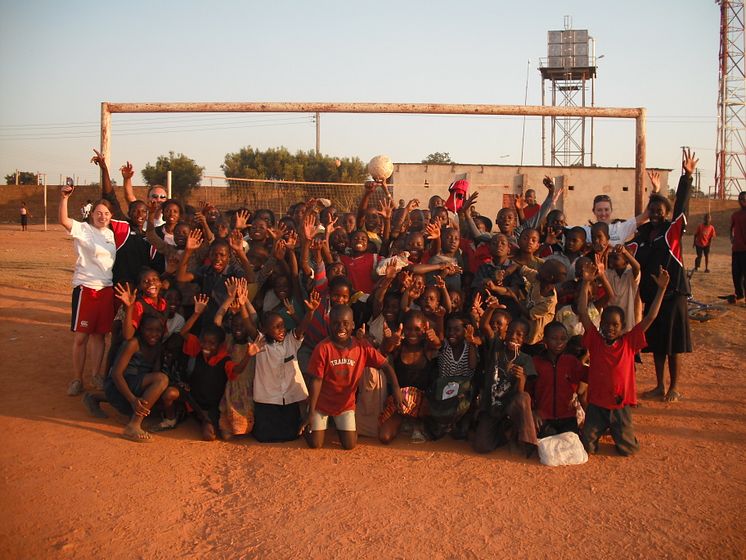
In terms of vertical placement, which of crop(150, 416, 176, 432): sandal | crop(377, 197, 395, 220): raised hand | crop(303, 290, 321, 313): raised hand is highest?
crop(377, 197, 395, 220): raised hand

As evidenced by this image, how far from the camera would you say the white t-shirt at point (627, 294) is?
569cm

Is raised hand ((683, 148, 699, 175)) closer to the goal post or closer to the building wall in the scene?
the goal post

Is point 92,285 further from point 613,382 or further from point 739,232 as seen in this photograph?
point 739,232

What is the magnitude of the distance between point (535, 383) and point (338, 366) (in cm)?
151

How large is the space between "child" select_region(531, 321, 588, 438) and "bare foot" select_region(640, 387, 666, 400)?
1.52m

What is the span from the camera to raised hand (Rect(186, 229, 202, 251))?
19.1ft

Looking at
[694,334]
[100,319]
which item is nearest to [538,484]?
[100,319]

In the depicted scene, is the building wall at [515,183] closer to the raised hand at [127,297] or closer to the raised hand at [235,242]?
the raised hand at [235,242]

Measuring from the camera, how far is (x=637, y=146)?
832cm

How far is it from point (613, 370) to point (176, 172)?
33.9 m

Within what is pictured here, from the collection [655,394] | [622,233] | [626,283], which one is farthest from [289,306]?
[655,394]

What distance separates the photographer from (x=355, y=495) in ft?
13.3

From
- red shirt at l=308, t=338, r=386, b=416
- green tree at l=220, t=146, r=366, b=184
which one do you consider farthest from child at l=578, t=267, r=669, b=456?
green tree at l=220, t=146, r=366, b=184

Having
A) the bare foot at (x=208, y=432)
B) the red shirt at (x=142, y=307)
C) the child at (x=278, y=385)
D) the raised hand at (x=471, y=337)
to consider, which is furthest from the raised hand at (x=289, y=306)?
the raised hand at (x=471, y=337)
